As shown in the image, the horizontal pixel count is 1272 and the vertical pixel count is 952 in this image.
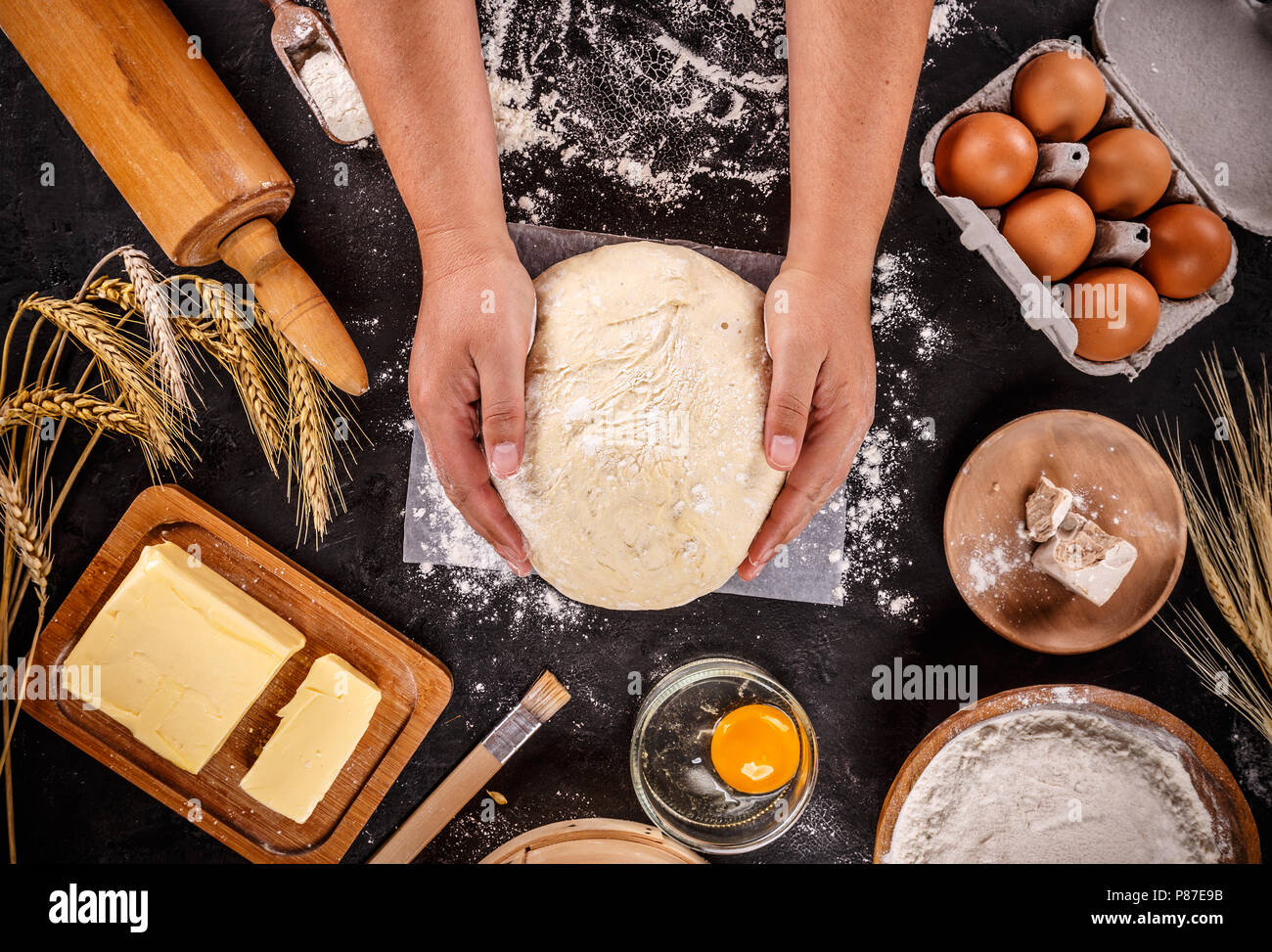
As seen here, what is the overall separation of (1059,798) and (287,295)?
1.89 meters

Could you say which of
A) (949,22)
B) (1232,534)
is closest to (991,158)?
(949,22)

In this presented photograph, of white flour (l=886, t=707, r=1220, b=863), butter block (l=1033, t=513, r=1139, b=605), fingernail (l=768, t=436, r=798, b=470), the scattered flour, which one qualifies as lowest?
white flour (l=886, t=707, r=1220, b=863)

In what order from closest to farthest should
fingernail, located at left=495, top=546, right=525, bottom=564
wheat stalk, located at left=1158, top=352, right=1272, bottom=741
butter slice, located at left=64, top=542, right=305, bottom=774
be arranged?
1. fingernail, located at left=495, top=546, right=525, bottom=564
2. butter slice, located at left=64, top=542, right=305, bottom=774
3. wheat stalk, located at left=1158, top=352, right=1272, bottom=741

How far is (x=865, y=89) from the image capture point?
1.32 meters

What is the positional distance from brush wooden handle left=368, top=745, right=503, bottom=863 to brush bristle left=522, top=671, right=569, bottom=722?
13cm

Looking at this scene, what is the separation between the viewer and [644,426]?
1.25m

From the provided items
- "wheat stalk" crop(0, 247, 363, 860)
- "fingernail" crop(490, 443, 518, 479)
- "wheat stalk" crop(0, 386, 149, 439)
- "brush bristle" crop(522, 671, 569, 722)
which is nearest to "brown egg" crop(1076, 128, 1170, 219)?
"fingernail" crop(490, 443, 518, 479)

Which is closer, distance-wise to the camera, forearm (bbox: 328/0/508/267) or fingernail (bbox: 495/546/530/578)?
forearm (bbox: 328/0/508/267)

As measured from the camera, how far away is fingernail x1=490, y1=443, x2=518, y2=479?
1.25m

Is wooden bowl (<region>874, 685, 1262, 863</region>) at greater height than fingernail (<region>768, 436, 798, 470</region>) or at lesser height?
lesser

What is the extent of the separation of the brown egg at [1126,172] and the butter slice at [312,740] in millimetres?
1812

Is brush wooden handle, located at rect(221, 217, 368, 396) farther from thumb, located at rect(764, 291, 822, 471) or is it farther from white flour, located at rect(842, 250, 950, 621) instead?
white flour, located at rect(842, 250, 950, 621)

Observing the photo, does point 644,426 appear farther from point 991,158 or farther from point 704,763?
point 991,158
